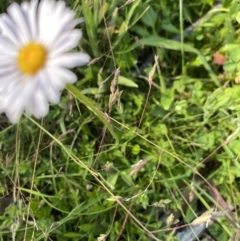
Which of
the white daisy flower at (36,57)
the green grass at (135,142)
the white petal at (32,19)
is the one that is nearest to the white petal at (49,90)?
the white daisy flower at (36,57)

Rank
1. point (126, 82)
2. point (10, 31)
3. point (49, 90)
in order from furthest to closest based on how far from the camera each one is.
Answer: point (126, 82) < point (10, 31) < point (49, 90)

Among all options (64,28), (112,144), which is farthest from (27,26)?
(112,144)

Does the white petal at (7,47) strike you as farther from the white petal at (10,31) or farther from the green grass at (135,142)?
the green grass at (135,142)

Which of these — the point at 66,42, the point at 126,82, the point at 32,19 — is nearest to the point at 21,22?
the point at 32,19

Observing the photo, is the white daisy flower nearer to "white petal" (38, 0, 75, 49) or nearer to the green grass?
"white petal" (38, 0, 75, 49)

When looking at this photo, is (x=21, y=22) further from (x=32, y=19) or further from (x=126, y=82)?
(x=126, y=82)

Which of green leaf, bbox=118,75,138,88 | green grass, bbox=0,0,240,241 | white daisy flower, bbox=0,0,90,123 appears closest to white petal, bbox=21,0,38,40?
white daisy flower, bbox=0,0,90,123
